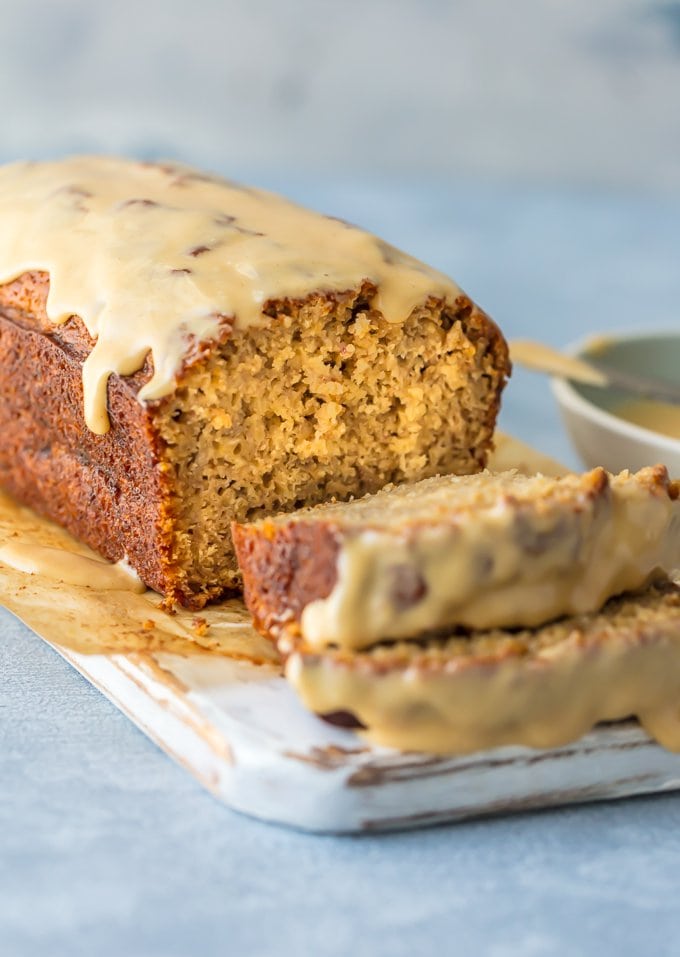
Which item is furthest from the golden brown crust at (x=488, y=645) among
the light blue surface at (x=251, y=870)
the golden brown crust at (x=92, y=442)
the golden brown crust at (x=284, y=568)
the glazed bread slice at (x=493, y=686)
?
the golden brown crust at (x=92, y=442)

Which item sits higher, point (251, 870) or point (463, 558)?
point (463, 558)

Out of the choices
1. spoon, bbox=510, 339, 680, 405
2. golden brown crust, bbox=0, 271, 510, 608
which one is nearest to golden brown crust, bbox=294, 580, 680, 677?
golden brown crust, bbox=0, 271, 510, 608

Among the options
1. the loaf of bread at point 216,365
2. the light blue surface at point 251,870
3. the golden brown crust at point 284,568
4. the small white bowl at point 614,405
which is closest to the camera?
the light blue surface at point 251,870

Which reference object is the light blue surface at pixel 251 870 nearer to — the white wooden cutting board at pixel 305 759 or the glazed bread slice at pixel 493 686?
the white wooden cutting board at pixel 305 759

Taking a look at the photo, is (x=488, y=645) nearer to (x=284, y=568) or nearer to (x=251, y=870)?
(x=284, y=568)

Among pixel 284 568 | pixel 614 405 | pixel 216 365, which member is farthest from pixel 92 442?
pixel 614 405

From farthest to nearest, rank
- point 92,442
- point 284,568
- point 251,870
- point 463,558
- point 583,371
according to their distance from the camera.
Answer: point 583,371, point 92,442, point 284,568, point 463,558, point 251,870

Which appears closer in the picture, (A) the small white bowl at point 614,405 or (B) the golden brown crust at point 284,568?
(B) the golden brown crust at point 284,568
